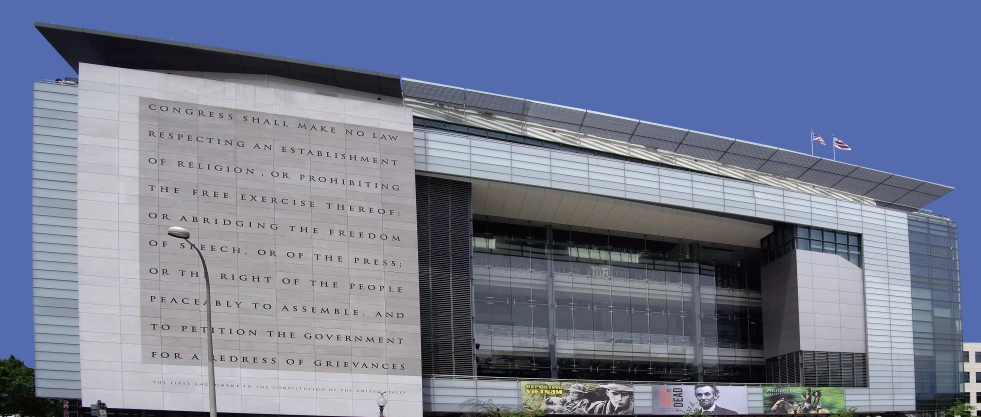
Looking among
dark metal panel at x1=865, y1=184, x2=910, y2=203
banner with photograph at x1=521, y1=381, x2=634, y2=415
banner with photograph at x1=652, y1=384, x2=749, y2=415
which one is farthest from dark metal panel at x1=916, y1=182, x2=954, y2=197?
banner with photograph at x1=521, y1=381, x2=634, y2=415

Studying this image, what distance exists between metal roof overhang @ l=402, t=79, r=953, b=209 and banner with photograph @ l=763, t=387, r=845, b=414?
1464 cm

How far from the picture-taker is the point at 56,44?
54.9 metres

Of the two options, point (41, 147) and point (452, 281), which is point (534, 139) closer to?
point (452, 281)

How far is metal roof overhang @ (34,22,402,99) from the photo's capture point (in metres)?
54.8

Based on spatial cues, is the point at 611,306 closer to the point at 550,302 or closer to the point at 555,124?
the point at 550,302

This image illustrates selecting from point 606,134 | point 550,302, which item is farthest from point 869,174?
point 550,302

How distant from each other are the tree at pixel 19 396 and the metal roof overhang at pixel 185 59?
30697 mm

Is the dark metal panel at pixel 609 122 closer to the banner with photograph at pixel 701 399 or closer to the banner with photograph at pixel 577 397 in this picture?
the banner with photograph at pixel 577 397

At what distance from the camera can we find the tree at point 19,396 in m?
77.1

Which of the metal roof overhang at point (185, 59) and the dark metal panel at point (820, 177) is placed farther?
the dark metal panel at point (820, 177)

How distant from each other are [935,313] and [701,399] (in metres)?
19.0

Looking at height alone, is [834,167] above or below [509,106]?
below

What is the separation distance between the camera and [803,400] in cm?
6938

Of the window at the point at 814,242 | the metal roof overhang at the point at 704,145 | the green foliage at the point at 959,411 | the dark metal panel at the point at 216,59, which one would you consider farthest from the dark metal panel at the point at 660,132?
the dark metal panel at the point at 216,59
